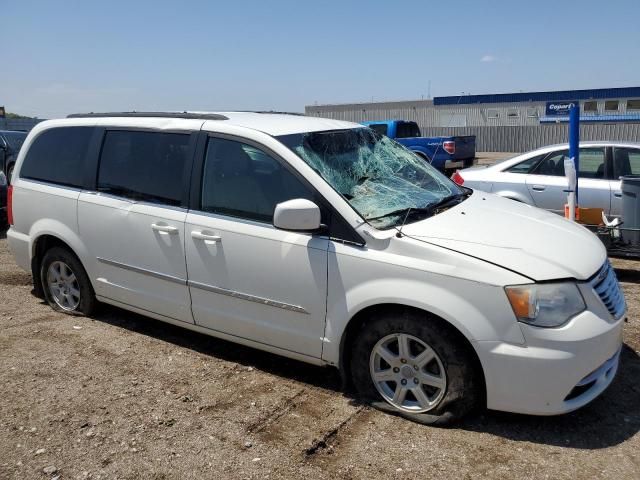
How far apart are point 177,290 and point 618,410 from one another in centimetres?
298

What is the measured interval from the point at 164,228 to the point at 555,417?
2816 mm

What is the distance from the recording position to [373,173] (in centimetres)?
407

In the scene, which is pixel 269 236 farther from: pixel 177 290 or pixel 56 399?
pixel 56 399

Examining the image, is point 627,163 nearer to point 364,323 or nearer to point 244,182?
point 364,323

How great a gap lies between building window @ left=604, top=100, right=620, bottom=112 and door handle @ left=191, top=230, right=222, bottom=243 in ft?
144

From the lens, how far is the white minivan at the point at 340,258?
3109mm

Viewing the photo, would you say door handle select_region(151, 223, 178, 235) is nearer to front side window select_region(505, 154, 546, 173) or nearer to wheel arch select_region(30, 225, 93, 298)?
wheel arch select_region(30, 225, 93, 298)

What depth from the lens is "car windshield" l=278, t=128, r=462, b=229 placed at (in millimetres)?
3670

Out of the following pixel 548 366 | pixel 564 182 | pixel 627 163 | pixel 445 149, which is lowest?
pixel 548 366

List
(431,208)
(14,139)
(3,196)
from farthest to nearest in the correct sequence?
(14,139) < (3,196) < (431,208)

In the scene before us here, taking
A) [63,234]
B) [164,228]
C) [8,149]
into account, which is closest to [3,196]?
[63,234]

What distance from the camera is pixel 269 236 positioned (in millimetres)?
3703

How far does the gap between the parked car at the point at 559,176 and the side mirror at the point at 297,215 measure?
16.2ft

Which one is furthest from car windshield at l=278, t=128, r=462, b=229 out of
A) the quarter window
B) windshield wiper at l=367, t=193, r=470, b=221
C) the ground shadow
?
the quarter window
